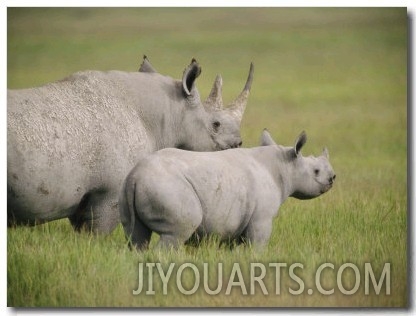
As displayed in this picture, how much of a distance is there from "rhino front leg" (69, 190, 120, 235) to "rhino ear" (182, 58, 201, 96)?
3.63 feet

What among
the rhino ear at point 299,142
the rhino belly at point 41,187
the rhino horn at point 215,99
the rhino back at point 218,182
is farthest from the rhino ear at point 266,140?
the rhino belly at point 41,187

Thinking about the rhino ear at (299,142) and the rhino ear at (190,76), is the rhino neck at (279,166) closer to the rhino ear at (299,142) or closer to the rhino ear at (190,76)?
the rhino ear at (299,142)

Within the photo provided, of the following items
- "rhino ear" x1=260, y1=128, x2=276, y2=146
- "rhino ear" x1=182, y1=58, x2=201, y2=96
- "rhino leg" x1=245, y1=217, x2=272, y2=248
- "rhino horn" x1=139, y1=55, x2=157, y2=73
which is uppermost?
"rhino horn" x1=139, y1=55, x2=157, y2=73

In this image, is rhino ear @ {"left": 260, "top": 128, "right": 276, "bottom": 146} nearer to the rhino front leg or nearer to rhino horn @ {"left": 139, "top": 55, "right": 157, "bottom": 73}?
rhino horn @ {"left": 139, "top": 55, "right": 157, "bottom": 73}

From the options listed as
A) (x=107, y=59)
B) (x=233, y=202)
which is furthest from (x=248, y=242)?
(x=107, y=59)

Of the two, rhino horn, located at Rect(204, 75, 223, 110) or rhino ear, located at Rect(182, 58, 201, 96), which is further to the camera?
rhino horn, located at Rect(204, 75, 223, 110)

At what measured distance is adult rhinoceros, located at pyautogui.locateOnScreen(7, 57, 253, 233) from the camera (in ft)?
31.2

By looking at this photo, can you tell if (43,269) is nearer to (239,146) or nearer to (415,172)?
(239,146)

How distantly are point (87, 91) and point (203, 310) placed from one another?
1.91 meters

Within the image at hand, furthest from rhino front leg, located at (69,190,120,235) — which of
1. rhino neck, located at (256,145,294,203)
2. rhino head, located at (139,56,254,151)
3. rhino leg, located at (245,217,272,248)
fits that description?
rhino neck, located at (256,145,294,203)

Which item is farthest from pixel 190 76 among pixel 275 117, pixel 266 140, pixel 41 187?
pixel 41 187

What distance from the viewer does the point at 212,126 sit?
10.8 metres

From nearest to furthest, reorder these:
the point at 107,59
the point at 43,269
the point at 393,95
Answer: the point at 43,269 < the point at 393,95 < the point at 107,59

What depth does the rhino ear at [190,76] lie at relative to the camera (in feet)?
33.6
